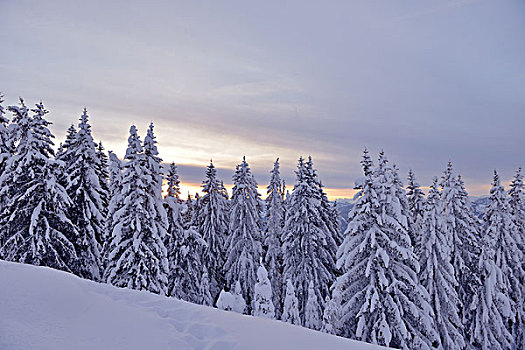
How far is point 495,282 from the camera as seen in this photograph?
2408 centimetres

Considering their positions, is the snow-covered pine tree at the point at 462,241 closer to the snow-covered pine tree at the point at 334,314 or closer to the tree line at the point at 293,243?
the tree line at the point at 293,243

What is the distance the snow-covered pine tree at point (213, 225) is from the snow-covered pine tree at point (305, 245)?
24.5ft

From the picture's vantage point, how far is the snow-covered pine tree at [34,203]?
18.0 meters

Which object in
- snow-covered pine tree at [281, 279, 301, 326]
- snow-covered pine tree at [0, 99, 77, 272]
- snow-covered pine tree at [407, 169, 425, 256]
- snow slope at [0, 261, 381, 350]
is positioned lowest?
snow-covered pine tree at [281, 279, 301, 326]

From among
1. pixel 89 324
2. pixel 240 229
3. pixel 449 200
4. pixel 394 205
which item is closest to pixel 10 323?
pixel 89 324

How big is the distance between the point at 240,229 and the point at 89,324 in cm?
2382

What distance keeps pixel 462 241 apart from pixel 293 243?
13328mm

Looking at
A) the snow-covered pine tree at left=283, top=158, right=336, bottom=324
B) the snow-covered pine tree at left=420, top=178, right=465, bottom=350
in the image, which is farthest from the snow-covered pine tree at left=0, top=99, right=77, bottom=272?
the snow-covered pine tree at left=420, top=178, right=465, bottom=350

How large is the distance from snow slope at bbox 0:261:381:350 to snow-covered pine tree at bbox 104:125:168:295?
1035cm

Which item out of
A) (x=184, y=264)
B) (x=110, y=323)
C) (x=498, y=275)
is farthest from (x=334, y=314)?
(x=184, y=264)

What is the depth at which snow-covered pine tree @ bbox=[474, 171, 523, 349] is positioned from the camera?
24.3 meters

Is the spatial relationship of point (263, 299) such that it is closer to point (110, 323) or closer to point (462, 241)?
point (110, 323)

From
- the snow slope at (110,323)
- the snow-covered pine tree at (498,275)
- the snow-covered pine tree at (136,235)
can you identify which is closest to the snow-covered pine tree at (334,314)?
the snow slope at (110,323)

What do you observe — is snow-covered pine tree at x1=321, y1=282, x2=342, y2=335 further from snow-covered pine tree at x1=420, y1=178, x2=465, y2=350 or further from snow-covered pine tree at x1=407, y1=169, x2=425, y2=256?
snow-covered pine tree at x1=407, y1=169, x2=425, y2=256
